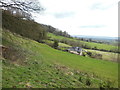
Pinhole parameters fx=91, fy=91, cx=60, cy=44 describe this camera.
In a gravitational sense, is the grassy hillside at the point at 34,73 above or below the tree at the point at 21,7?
below

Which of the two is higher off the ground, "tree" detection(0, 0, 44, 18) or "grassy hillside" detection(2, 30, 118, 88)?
"tree" detection(0, 0, 44, 18)

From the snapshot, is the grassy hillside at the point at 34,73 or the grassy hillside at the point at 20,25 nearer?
the grassy hillside at the point at 34,73

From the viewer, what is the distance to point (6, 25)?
7457mm

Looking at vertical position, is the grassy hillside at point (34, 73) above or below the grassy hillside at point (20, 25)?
below

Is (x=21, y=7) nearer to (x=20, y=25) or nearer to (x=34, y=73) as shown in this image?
(x=20, y=25)

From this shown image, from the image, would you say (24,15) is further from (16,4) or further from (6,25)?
(6,25)

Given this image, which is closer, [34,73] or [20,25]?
[34,73]

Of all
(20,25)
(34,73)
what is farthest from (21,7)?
(34,73)

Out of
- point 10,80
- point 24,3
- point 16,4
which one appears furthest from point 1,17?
point 10,80

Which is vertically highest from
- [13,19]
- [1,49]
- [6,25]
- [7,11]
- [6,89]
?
[7,11]

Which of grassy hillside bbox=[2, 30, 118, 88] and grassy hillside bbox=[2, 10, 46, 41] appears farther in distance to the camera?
grassy hillside bbox=[2, 10, 46, 41]

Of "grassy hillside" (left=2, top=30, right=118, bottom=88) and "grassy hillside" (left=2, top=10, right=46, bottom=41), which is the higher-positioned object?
"grassy hillside" (left=2, top=10, right=46, bottom=41)

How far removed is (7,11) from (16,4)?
3.02 feet

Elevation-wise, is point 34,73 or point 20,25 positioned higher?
point 20,25
